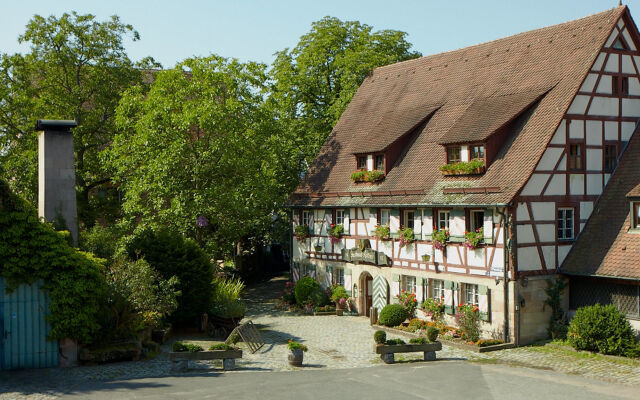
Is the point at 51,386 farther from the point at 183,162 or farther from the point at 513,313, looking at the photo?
the point at 183,162

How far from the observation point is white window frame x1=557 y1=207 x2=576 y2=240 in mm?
22875

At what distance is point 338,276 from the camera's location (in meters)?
30.6

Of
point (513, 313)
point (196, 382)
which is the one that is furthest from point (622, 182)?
point (196, 382)

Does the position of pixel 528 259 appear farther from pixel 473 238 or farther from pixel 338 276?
pixel 338 276

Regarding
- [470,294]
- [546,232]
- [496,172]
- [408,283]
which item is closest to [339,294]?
[408,283]

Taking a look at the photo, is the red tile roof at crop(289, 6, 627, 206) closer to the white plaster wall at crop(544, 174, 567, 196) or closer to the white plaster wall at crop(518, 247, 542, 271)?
the white plaster wall at crop(544, 174, 567, 196)

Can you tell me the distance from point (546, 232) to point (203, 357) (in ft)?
38.6

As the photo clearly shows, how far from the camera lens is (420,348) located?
65.5 ft

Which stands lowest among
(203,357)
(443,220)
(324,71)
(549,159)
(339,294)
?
(203,357)

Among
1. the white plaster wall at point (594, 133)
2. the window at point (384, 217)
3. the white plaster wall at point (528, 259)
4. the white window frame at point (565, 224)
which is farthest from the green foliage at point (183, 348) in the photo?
the white plaster wall at point (594, 133)

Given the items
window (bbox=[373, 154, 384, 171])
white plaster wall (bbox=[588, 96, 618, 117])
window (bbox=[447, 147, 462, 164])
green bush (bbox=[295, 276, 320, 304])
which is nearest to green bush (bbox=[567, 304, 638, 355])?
white plaster wall (bbox=[588, 96, 618, 117])

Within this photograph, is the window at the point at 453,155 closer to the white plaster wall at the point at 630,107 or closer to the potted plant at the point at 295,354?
the white plaster wall at the point at 630,107

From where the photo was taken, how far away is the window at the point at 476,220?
76.4 ft

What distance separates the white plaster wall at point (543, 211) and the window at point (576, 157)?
1549 mm
